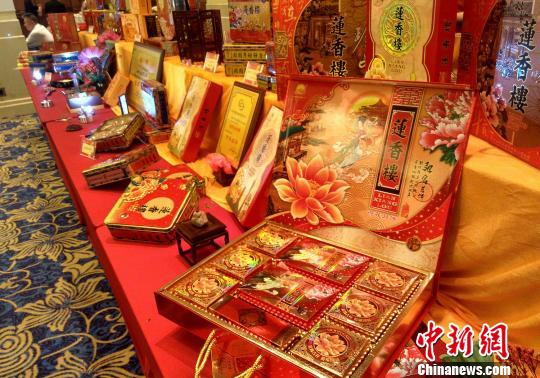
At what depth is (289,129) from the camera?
3.70 feet

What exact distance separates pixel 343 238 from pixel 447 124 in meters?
0.34

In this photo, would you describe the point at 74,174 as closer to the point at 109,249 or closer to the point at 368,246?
the point at 109,249

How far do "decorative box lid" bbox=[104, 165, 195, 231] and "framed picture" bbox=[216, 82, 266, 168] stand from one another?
216 mm

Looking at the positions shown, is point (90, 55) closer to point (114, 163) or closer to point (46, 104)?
point (46, 104)

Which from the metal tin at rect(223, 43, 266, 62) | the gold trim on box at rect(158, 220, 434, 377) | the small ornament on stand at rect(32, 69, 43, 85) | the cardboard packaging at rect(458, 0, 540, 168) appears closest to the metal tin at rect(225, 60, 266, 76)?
the metal tin at rect(223, 43, 266, 62)

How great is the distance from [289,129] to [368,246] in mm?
383

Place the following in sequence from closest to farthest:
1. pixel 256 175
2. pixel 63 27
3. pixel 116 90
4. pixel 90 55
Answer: pixel 256 175, pixel 116 90, pixel 90 55, pixel 63 27

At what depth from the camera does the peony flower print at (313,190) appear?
101 centimetres

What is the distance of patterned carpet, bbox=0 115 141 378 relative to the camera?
61.7 inches

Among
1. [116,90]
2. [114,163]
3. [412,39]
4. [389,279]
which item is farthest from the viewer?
[116,90]

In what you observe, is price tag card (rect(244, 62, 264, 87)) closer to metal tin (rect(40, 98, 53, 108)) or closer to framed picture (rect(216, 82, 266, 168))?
framed picture (rect(216, 82, 266, 168))

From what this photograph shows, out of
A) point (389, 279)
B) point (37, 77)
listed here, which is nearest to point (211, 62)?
point (389, 279)

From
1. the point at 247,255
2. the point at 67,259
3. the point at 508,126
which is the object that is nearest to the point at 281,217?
the point at 247,255

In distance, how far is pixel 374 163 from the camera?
0.97 m
